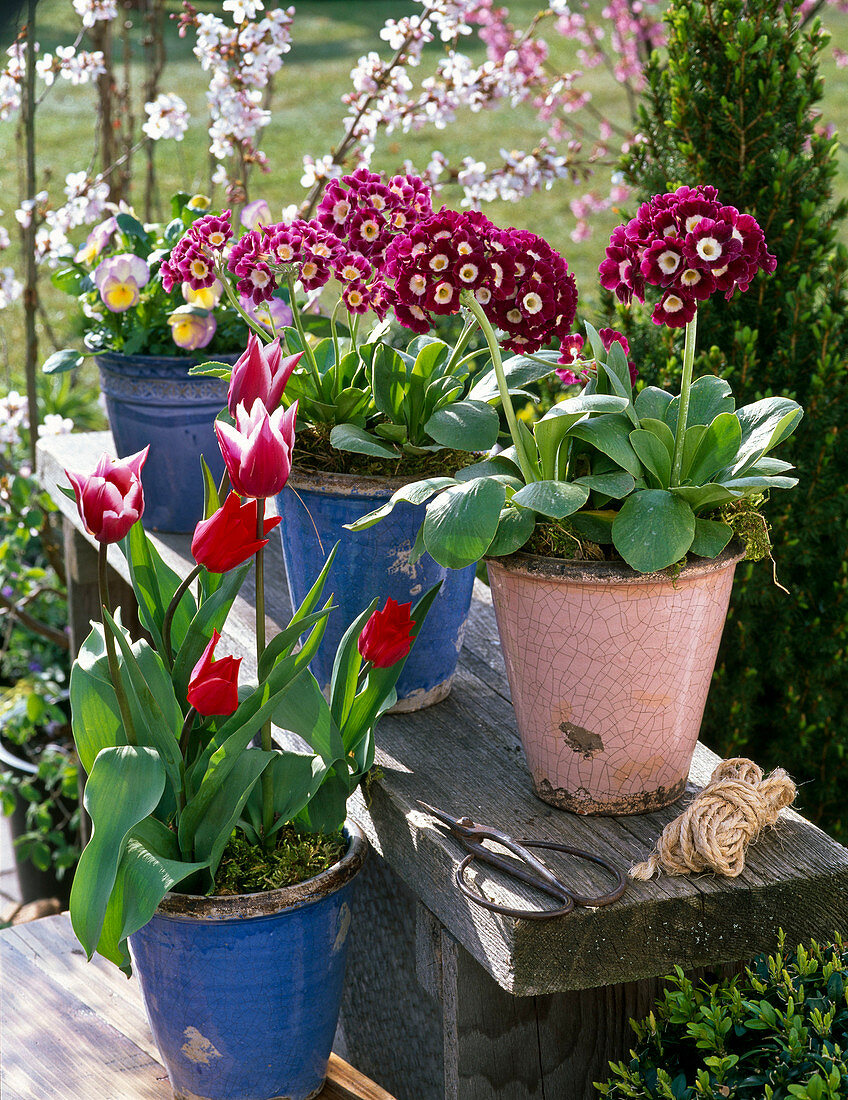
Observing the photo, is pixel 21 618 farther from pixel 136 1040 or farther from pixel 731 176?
pixel 731 176

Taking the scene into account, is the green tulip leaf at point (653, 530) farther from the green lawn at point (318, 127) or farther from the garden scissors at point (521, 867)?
the green lawn at point (318, 127)

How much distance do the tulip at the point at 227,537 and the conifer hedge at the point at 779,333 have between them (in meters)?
1.07

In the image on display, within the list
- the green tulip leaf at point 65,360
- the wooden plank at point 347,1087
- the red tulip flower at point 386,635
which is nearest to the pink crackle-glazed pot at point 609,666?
the red tulip flower at point 386,635

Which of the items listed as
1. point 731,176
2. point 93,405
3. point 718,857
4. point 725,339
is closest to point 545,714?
point 718,857

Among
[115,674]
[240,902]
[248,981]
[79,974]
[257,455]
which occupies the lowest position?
[79,974]

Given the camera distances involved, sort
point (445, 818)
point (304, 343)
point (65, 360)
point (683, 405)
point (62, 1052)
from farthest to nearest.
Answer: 1. point (65, 360)
2. point (62, 1052)
3. point (304, 343)
4. point (445, 818)
5. point (683, 405)

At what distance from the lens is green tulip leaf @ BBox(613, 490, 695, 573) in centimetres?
111

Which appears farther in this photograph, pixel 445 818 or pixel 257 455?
pixel 445 818

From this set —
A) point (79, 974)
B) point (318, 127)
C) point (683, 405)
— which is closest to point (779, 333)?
point (683, 405)

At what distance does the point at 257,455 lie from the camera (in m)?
1.08

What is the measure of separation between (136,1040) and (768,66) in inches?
69.9

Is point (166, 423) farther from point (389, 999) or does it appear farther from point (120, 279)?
point (389, 999)

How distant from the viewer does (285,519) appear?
1.50 metres

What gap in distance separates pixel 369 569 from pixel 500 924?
47 cm
